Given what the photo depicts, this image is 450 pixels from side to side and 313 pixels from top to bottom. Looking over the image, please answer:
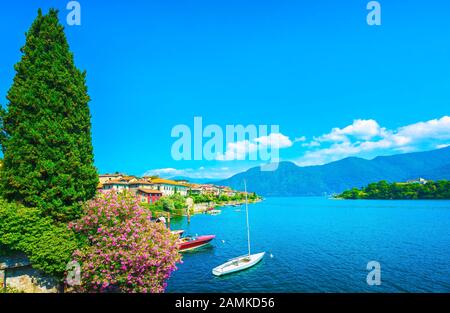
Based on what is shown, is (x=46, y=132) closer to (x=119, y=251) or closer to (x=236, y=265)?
(x=119, y=251)

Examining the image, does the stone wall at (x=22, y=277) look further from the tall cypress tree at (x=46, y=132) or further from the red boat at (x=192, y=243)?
the red boat at (x=192, y=243)

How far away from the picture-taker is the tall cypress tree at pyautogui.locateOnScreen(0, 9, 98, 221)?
58.1 ft

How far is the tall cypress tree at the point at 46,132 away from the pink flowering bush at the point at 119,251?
6.52 ft

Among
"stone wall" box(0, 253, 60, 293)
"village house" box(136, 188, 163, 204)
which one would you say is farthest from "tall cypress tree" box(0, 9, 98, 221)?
"village house" box(136, 188, 163, 204)

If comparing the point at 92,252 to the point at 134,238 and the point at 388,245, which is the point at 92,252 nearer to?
the point at 134,238

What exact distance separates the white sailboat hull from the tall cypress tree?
21236 mm

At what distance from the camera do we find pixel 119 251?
57.5 feet

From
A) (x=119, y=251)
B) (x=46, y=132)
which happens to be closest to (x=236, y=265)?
(x=119, y=251)

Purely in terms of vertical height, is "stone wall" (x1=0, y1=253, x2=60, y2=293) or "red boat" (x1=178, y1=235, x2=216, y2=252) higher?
"stone wall" (x1=0, y1=253, x2=60, y2=293)

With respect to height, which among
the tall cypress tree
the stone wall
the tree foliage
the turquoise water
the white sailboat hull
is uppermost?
the tall cypress tree

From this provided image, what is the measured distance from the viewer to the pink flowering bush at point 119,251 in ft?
57.6

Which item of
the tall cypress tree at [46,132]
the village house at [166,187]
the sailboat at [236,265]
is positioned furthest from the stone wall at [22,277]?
the village house at [166,187]

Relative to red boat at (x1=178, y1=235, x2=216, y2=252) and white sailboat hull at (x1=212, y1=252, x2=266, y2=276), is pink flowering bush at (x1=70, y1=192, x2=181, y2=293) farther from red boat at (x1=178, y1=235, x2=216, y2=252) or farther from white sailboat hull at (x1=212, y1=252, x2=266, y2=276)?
red boat at (x1=178, y1=235, x2=216, y2=252)
